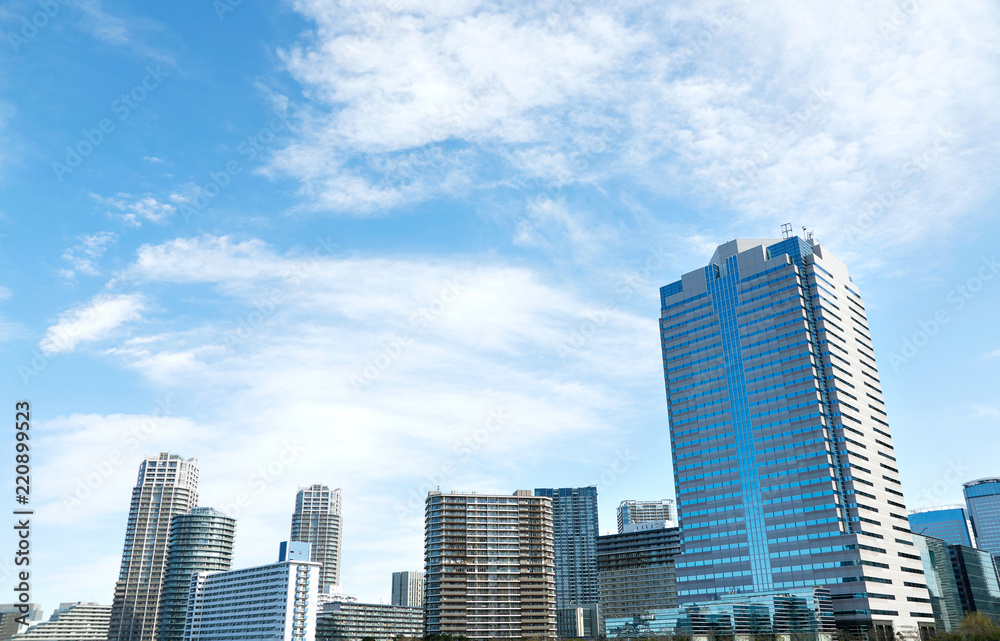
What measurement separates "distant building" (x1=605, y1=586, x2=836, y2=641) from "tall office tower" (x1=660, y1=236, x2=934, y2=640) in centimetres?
456

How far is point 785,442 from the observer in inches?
6348

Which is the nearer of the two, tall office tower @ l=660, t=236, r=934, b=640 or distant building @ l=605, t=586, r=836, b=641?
distant building @ l=605, t=586, r=836, b=641

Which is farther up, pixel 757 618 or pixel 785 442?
pixel 785 442

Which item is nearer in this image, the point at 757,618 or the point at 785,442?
the point at 757,618

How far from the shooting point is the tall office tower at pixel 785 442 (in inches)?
5915

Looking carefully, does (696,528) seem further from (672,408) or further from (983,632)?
(983,632)

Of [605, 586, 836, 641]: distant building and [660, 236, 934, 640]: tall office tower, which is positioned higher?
[660, 236, 934, 640]: tall office tower

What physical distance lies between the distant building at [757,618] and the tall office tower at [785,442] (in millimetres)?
4558

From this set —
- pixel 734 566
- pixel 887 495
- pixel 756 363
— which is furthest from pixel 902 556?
pixel 756 363

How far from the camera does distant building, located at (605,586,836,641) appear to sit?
138875mm

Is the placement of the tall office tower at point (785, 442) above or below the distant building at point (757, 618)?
above

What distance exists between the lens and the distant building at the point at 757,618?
138875mm

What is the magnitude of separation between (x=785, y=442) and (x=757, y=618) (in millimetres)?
39617

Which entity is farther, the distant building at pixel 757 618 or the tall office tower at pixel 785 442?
the tall office tower at pixel 785 442
